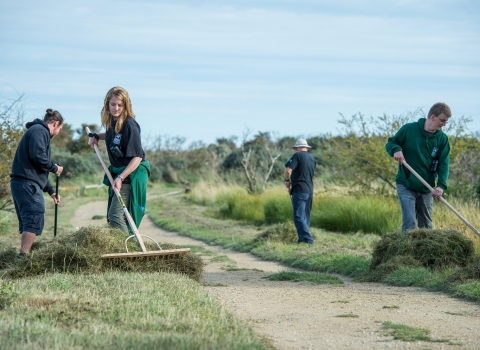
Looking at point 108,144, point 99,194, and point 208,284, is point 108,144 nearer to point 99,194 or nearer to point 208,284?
point 208,284

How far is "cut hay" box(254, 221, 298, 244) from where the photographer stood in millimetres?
13422

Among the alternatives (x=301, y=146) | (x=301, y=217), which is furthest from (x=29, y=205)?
(x=301, y=146)

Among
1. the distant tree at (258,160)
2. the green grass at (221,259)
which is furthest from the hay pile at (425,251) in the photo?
the distant tree at (258,160)

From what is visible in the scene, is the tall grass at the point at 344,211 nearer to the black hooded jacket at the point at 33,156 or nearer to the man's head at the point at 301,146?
the man's head at the point at 301,146

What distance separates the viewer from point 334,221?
16359 millimetres

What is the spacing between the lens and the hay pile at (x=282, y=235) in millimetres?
13422

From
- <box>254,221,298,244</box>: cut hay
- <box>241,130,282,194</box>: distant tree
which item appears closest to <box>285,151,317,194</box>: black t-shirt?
<box>254,221,298,244</box>: cut hay

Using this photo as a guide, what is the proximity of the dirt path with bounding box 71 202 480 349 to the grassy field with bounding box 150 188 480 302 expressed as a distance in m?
0.26

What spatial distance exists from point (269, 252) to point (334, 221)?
4540 mm

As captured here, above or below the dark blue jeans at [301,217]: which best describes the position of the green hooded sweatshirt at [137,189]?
above

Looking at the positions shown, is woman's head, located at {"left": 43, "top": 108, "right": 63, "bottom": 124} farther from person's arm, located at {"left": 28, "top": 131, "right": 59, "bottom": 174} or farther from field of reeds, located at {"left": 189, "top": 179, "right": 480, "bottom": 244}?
field of reeds, located at {"left": 189, "top": 179, "right": 480, "bottom": 244}

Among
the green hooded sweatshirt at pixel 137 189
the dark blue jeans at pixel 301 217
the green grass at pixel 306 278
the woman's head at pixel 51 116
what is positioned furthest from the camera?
the dark blue jeans at pixel 301 217

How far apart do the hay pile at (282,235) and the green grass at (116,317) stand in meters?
6.67

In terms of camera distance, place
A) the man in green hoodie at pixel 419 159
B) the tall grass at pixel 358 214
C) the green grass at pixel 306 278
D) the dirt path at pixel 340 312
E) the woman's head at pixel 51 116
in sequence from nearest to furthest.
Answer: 1. the dirt path at pixel 340 312
2. the green grass at pixel 306 278
3. the woman's head at pixel 51 116
4. the man in green hoodie at pixel 419 159
5. the tall grass at pixel 358 214
